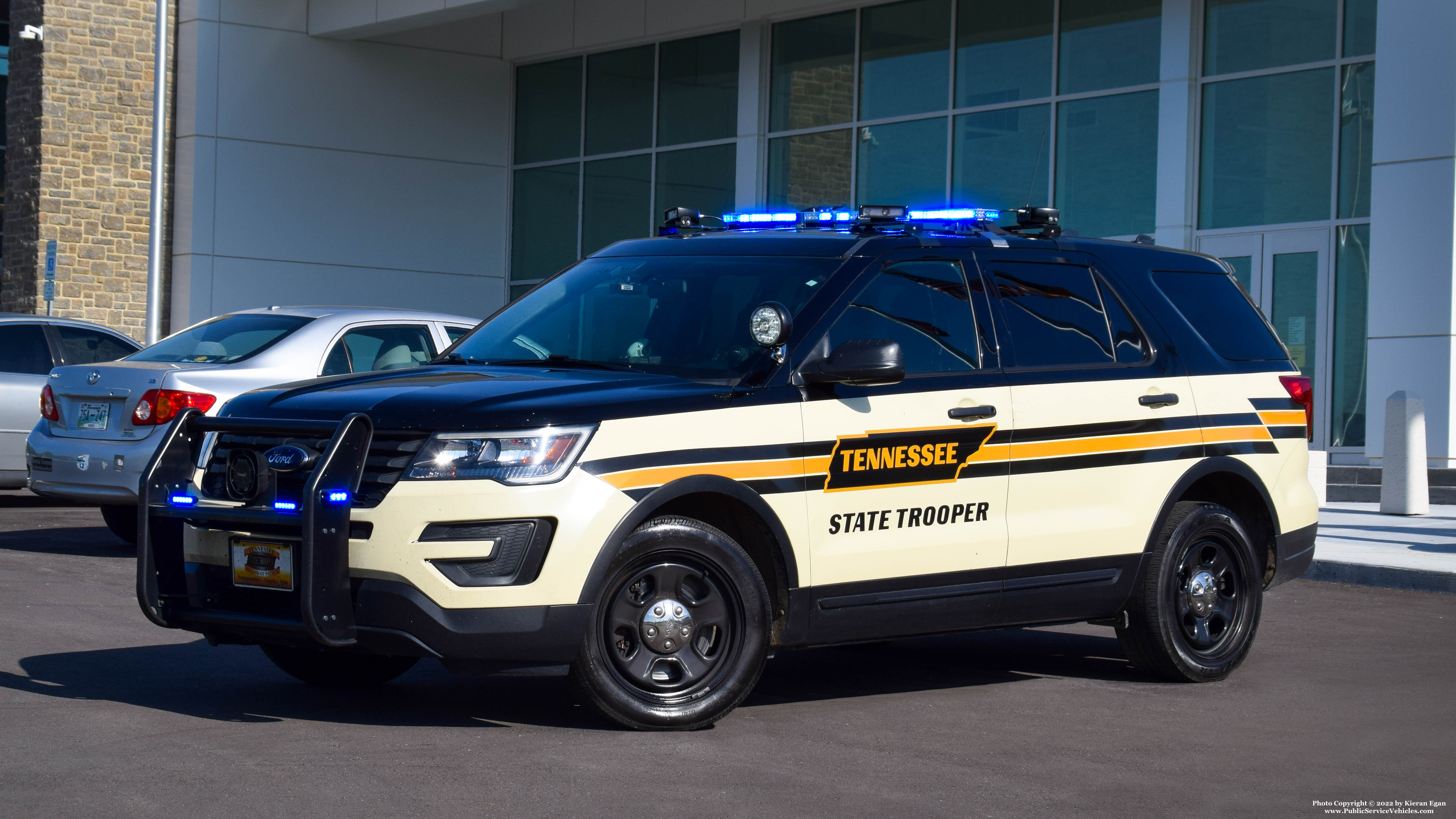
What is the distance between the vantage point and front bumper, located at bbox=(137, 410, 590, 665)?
5.71 metres

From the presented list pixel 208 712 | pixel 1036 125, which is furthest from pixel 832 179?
pixel 208 712

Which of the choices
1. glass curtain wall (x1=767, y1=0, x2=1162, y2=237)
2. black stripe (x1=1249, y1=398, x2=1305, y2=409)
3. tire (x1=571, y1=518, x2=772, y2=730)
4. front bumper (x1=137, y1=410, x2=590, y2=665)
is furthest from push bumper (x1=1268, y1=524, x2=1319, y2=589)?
glass curtain wall (x1=767, y1=0, x2=1162, y2=237)

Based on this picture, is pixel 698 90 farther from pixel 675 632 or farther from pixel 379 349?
pixel 675 632

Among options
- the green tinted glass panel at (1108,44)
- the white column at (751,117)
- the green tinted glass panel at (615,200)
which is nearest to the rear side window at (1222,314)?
the green tinted glass panel at (1108,44)

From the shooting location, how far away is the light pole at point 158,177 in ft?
77.5

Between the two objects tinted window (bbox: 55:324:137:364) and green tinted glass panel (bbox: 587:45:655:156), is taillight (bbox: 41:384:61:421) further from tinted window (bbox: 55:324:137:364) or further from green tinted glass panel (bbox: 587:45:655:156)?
green tinted glass panel (bbox: 587:45:655:156)

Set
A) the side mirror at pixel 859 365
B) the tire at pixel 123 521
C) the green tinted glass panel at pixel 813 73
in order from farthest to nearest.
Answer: the green tinted glass panel at pixel 813 73 < the tire at pixel 123 521 < the side mirror at pixel 859 365

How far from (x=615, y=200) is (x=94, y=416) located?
61.5 ft

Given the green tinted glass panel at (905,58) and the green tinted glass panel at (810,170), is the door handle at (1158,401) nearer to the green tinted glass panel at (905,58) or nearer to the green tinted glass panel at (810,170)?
the green tinted glass panel at (905,58)

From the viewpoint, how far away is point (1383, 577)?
1197cm

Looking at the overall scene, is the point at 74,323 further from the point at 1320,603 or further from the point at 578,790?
the point at 578,790

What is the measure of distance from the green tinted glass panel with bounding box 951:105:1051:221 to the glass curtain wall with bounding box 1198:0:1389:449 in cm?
236

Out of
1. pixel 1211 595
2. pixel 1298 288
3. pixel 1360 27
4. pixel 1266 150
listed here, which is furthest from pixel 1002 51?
pixel 1211 595

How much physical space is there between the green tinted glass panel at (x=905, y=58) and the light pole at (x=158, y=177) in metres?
9.55
